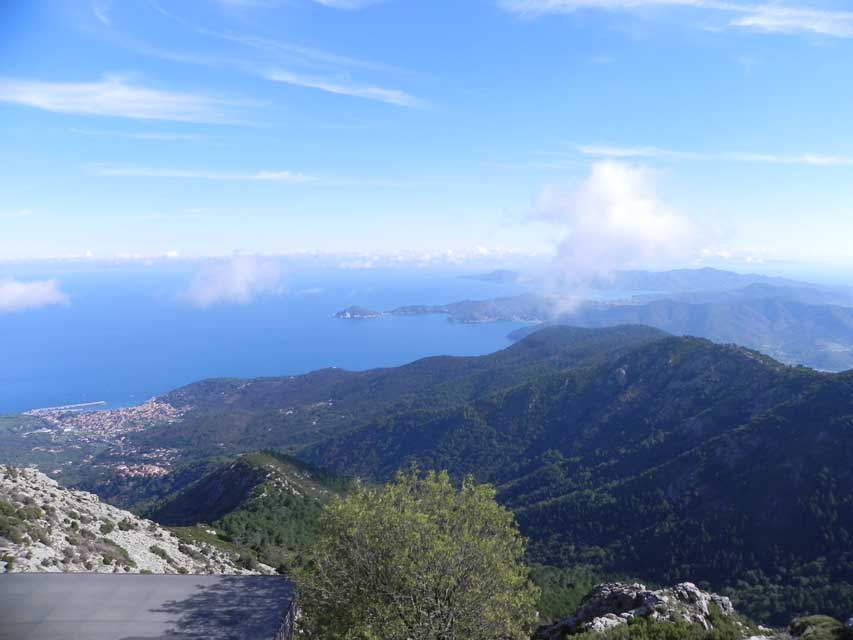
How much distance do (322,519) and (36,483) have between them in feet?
90.4

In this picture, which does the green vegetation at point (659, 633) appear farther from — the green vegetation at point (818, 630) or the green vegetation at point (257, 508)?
the green vegetation at point (257, 508)

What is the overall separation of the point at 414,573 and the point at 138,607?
933 centimetres

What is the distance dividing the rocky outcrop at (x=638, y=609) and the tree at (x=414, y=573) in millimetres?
5101

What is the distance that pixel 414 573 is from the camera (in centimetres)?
1529

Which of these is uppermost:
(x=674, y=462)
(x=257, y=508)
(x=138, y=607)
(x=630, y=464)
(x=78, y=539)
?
(x=138, y=607)

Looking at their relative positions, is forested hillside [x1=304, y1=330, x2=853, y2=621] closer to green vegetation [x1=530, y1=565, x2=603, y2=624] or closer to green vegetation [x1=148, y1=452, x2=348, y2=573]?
green vegetation [x1=530, y1=565, x2=603, y2=624]

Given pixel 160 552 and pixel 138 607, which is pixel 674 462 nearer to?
pixel 160 552

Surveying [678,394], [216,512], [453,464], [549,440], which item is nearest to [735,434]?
[678,394]

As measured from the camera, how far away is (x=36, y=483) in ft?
109

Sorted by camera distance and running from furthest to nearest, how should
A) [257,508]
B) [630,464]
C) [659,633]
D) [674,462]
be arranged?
[630,464], [674,462], [257,508], [659,633]

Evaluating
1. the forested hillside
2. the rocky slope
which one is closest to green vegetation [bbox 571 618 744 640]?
the rocky slope

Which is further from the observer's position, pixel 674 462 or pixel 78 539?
pixel 674 462

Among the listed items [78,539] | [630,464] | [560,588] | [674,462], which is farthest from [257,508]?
[630,464]

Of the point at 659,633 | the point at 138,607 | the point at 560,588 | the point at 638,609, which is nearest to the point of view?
the point at 138,607
